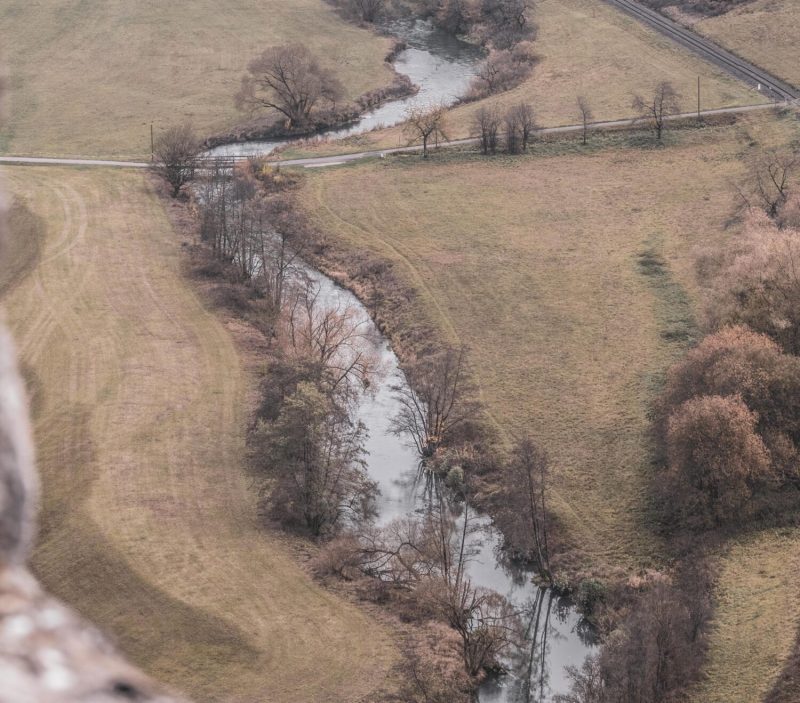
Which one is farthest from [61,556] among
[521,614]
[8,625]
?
[8,625]

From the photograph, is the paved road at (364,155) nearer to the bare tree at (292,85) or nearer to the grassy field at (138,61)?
the grassy field at (138,61)

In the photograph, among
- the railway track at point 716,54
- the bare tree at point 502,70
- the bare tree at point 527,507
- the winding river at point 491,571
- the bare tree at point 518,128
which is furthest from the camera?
the bare tree at point 502,70

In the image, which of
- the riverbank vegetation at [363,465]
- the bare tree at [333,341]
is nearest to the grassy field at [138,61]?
the bare tree at [333,341]

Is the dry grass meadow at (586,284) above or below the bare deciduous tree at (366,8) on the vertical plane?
below

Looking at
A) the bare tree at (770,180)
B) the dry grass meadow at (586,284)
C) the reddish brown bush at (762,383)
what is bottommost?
the dry grass meadow at (586,284)

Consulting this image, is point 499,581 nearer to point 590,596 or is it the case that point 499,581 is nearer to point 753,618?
point 590,596

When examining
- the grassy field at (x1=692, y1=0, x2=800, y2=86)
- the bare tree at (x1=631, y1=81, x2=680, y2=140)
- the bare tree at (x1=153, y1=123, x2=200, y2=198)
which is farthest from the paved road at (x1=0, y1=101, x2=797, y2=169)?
the grassy field at (x1=692, y1=0, x2=800, y2=86)

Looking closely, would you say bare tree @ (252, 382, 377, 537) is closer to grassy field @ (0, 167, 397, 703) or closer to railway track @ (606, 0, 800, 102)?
grassy field @ (0, 167, 397, 703)

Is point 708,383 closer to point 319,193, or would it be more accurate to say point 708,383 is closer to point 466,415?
point 466,415
